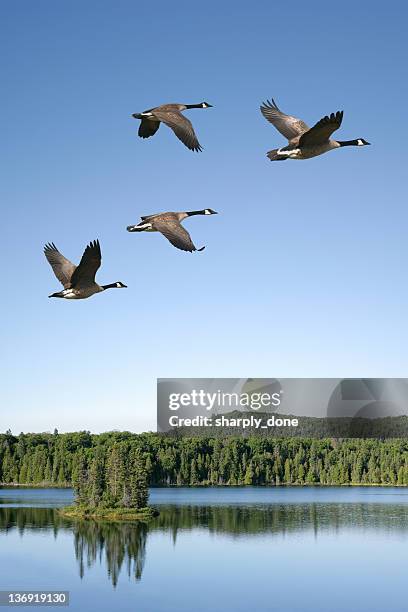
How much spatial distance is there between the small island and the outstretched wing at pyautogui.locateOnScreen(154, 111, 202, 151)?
3583 cm

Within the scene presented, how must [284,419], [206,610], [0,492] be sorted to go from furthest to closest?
[284,419]
[0,492]
[206,610]

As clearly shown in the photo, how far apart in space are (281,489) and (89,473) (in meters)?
31.0

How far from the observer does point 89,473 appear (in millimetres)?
46531

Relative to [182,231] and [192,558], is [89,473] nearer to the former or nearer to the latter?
[192,558]

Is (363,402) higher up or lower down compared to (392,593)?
higher up

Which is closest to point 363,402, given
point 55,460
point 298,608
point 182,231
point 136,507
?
point 55,460

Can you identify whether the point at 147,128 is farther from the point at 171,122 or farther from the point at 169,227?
the point at 169,227

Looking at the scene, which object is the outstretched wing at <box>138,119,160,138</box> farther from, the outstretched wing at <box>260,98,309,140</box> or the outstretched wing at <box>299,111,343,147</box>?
the outstretched wing at <box>299,111,343,147</box>

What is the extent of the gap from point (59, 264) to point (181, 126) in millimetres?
2899

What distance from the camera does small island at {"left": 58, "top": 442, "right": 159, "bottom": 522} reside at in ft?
151

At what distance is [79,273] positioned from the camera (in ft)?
37.4

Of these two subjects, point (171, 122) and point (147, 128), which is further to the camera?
point (147, 128)

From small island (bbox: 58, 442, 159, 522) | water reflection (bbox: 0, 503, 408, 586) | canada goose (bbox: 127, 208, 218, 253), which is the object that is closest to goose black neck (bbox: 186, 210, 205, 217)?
canada goose (bbox: 127, 208, 218, 253)

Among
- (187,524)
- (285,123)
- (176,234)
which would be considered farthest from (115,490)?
(176,234)
